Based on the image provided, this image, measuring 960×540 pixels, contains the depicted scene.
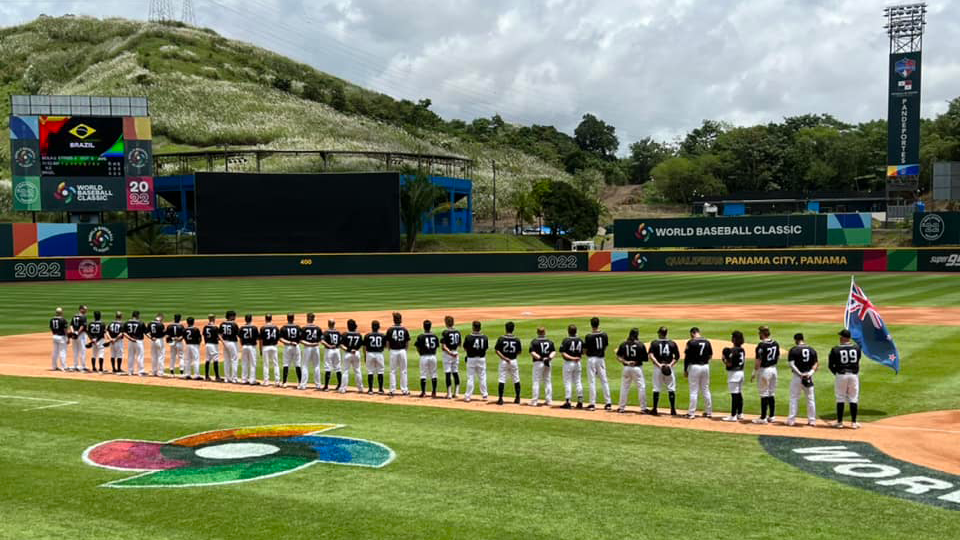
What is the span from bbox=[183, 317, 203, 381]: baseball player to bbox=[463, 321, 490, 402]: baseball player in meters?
6.96

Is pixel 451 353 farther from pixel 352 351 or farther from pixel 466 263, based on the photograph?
pixel 466 263

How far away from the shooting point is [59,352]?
2131 centimetres

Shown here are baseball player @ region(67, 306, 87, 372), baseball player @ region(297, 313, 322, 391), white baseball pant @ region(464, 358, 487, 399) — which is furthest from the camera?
baseball player @ region(67, 306, 87, 372)

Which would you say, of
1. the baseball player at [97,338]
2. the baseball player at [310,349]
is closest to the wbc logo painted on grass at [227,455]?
the baseball player at [310,349]

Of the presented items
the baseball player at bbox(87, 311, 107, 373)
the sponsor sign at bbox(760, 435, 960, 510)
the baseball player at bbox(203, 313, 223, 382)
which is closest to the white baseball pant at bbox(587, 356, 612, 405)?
the sponsor sign at bbox(760, 435, 960, 510)

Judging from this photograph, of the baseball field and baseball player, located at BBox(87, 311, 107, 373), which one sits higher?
baseball player, located at BBox(87, 311, 107, 373)

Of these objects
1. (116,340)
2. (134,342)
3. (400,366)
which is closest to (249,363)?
(134,342)

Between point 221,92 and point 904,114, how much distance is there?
104m

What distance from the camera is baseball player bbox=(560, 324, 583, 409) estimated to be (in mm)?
15414

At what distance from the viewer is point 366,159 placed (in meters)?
109

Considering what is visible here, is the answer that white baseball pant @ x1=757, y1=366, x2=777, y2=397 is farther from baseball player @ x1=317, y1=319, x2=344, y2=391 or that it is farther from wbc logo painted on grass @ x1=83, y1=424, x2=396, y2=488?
baseball player @ x1=317, y1=319, x2=344, y2=391

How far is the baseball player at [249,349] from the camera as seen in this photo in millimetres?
18812

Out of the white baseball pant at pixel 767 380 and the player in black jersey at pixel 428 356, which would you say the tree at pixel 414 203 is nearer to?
the player in black jersey at pixel 428 356

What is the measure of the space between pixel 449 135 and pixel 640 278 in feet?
360
